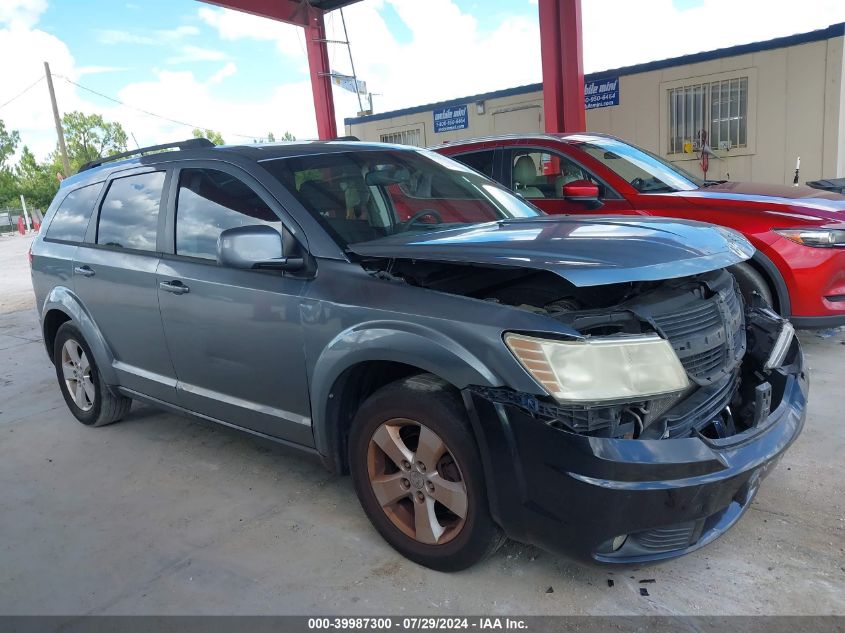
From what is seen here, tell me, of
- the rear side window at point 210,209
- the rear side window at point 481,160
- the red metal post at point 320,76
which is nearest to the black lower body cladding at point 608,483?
the rear side window at point 210,209

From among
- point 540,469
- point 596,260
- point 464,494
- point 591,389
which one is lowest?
point 464,494

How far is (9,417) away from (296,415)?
3.22 meters

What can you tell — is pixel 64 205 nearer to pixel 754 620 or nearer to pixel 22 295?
pixel 754 620

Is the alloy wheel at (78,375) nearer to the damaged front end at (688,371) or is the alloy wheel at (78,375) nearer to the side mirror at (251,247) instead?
the side mirror at (251,247)

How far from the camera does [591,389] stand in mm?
2145

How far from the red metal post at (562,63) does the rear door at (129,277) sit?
770cm

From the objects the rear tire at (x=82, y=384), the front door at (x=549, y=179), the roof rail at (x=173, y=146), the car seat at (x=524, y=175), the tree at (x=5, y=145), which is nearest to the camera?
the roof rail at (x=173, y=146)

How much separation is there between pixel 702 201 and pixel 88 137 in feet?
228

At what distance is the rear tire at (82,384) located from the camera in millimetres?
4353

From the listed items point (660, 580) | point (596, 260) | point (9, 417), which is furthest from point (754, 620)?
point (9, 417)

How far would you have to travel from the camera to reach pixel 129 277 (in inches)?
147

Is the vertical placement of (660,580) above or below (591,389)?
below

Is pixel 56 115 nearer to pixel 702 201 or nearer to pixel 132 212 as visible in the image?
pixel 132 212

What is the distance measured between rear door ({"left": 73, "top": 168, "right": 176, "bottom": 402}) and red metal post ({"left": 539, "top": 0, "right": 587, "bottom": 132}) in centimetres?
770
